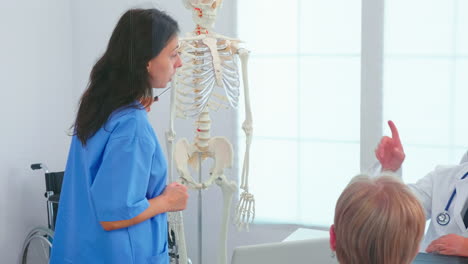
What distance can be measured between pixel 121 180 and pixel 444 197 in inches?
41.1

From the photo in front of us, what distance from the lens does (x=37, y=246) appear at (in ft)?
12.3

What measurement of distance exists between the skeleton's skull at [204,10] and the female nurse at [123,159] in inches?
36.2

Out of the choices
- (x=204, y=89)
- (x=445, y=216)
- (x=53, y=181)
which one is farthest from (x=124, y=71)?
(x=53, y=181)

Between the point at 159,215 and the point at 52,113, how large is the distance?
2099mm

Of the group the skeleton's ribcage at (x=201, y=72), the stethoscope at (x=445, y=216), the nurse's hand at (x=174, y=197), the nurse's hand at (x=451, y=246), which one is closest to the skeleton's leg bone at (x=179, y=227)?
the skeleton's ribcage at (x=201, y=72)

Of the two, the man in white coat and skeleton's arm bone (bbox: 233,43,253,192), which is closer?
the man in white coat

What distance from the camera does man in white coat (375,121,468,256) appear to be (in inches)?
69.8

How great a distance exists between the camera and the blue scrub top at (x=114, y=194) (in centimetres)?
173

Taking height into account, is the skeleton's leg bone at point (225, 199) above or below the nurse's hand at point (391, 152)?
below

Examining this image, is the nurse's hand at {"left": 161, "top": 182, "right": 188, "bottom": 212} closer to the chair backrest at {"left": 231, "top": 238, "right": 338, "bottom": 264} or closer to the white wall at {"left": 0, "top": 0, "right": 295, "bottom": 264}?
the chair backrest at {"left": 231, "top": 238, "right": 338, "bottom": 264}

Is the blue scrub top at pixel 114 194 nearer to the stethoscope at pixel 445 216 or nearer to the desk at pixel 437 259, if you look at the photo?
the desk at pixel 437 259

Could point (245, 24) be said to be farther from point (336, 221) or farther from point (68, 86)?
point (336, 221)

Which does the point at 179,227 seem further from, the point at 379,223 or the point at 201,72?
the point at 379,223

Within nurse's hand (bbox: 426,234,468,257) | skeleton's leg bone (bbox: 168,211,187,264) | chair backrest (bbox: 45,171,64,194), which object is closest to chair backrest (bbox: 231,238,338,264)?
nurse's hand (bbox: 426,234,468,257)
